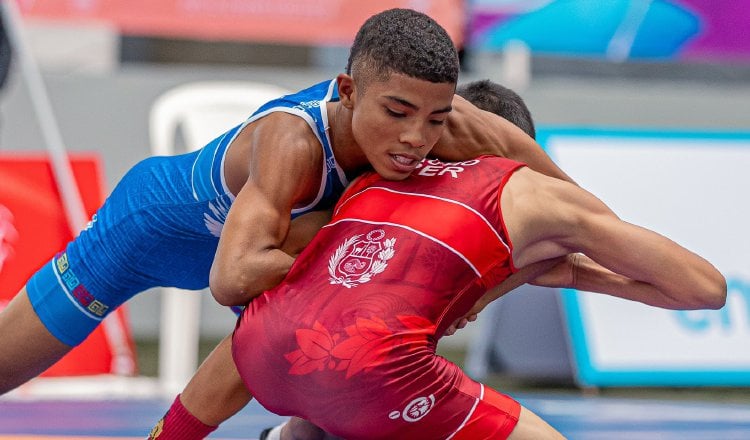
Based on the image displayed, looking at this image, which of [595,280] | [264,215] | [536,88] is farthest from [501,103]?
[536,88]

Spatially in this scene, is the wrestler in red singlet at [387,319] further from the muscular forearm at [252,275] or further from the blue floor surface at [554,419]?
the blue floor surface at [554,419]

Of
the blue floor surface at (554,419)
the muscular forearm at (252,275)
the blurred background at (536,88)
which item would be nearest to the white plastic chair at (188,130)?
the blue floor surface at (554,419)

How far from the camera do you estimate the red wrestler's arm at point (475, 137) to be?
2.69m

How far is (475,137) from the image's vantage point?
8.84 feet

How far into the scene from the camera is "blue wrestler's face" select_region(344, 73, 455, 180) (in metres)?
2.42

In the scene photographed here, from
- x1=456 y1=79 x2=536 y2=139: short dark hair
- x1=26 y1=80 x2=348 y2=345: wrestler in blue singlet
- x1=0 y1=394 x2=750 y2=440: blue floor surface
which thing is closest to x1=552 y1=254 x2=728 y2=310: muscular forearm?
x1=456 y1=79 x2=536 y2=139: short dark hair

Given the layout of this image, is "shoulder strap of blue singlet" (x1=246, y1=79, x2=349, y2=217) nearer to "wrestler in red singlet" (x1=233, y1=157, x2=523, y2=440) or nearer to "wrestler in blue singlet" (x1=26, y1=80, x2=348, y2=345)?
"wrestler in blue singlet" (x1=26, y1=80, x2=348, y2=345)

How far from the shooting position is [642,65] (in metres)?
7.12

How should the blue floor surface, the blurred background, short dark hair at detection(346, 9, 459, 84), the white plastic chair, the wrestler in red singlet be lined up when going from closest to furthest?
the wrestler in red singlet < short dark hair at detection(346, 9, 459, 84) < the blue floor surface < the white plastic chair < the blurred background

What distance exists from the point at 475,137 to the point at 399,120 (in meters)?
0.30

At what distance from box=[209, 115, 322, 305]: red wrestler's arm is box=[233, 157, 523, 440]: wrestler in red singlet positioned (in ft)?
0.18

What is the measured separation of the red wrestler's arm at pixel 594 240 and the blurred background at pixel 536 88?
9.44 ft

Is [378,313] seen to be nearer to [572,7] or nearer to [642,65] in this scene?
[572,7]

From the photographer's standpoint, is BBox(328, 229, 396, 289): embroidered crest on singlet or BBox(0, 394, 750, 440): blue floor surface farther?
BBox(0, 394, 750, 440): blue floor surface
